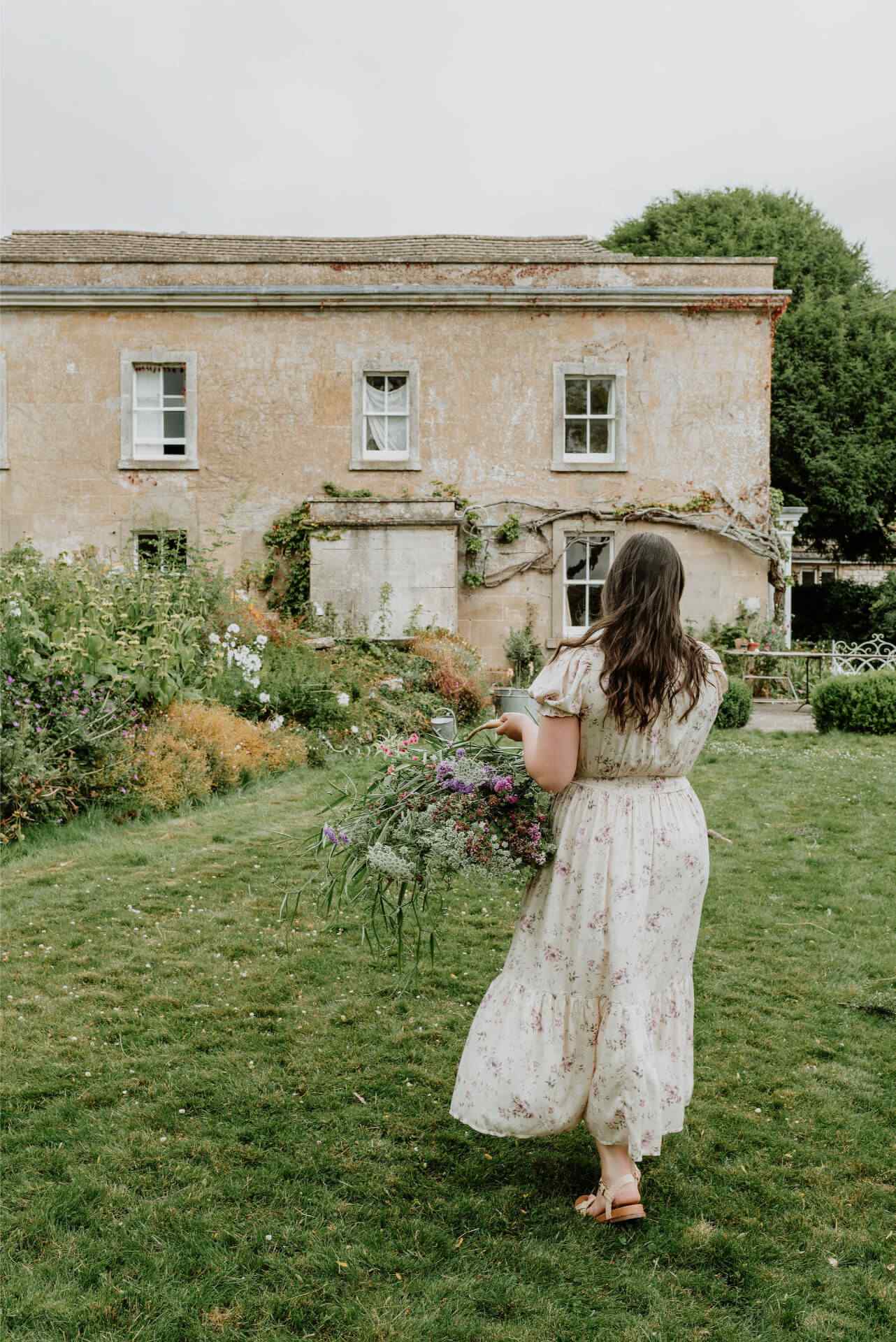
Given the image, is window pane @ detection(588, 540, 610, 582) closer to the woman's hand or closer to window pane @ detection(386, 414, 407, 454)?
window pane @ detection(386, 414, 407, 454)

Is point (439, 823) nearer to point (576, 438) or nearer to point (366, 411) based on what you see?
point (366, 411)

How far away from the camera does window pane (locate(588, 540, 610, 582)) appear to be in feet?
57.4

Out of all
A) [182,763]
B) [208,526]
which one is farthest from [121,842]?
[208,526]

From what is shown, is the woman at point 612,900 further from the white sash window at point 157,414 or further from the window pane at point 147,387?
the window pane at point 147,387

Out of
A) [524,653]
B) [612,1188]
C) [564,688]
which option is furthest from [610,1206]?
[524,653]

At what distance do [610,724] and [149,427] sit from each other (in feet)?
53.6

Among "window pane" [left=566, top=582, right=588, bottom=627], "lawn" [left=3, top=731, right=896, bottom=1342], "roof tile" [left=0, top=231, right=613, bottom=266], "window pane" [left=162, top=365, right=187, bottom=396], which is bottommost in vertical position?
"lawn" [left=3, top=731, right=896, bottom=1342]

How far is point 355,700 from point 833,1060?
773 centimetres

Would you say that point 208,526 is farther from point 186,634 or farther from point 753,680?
point 753,680

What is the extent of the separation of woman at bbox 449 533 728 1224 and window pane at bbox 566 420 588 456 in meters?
15.0

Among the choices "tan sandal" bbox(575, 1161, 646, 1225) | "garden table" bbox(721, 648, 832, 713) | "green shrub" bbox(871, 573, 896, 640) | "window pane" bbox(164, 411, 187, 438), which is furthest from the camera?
"green shrub" bbox(871, 573, 896, 640)

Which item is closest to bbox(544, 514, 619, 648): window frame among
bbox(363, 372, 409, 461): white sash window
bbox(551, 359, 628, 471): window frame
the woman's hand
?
bbox(551, 359, 628, 471): window frame

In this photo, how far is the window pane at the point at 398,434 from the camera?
57.2 feet

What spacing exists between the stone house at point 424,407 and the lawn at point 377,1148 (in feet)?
39.6
